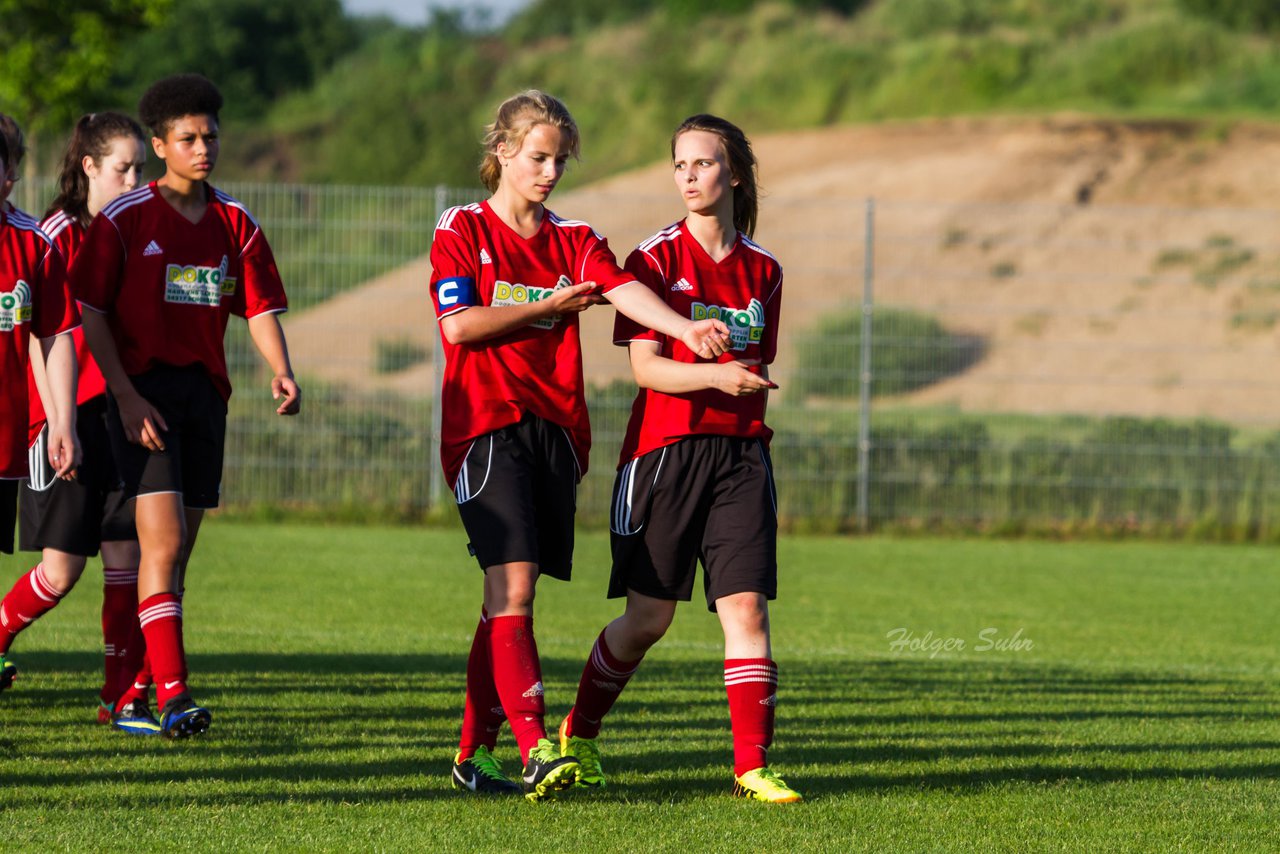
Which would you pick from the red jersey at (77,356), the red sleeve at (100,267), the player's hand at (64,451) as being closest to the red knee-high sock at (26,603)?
the red jersey at (77,356)

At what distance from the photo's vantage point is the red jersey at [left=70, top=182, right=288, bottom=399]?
556 centimetres

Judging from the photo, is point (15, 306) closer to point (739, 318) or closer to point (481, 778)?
point (481, 778)

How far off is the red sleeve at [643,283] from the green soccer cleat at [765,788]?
127cm

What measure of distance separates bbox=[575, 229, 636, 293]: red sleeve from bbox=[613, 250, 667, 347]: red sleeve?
0.07 meters

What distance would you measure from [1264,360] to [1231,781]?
1273cm

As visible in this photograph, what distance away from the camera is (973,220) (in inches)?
948

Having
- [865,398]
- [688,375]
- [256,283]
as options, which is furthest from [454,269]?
[865,398]

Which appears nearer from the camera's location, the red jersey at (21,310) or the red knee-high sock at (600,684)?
the red knee-high sock at (600,684)

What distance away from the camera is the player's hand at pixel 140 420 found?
17.9 feet

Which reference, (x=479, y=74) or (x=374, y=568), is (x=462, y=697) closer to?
(x=374, y=568)

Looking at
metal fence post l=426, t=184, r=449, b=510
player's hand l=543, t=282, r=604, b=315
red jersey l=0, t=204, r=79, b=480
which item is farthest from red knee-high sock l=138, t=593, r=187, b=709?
metal fence post l=426, t=184, r=449, b=510

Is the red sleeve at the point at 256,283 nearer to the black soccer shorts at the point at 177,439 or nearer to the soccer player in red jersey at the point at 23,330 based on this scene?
the black soccer shorts at the point at 177,439

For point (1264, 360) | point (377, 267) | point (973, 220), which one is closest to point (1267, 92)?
point (973, 220)

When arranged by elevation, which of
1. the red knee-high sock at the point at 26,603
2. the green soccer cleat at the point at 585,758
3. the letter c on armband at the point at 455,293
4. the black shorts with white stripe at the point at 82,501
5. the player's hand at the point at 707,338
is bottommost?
the green soccer cleat at the point at 585,758
